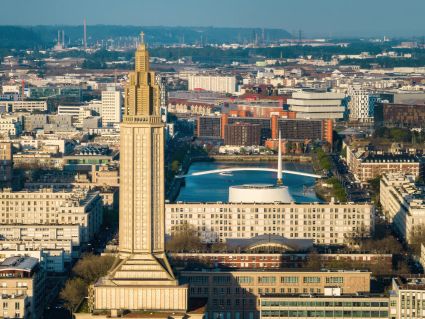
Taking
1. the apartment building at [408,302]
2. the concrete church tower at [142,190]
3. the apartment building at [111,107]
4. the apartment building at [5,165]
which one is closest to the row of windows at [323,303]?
the apartment building at [408,302]

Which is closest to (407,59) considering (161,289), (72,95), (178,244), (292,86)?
(292,86)

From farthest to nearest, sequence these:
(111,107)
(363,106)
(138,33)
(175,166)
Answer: (138,33) → (363,106) → (111,107) → (175,166)

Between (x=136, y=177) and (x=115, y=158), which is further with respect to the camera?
(x=115, y=158)

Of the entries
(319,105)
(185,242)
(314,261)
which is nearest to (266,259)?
(314,261)

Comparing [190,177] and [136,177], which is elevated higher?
[136,177]

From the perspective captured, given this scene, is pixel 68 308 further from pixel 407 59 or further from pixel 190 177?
pixel 407 59

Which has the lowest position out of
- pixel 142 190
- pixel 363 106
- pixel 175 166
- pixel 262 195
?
pixel 175 166

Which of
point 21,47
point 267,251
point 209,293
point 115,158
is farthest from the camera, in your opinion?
point 21,47

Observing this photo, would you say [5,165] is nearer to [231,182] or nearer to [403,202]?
[231,182]
